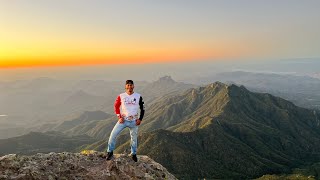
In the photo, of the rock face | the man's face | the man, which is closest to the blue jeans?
the man

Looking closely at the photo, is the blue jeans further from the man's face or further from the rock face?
the man's face

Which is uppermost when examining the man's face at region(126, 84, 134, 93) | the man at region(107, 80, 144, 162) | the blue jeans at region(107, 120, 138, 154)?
the man's face at region(126, 84, 134, 93)

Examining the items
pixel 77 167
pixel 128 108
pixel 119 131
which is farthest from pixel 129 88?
pixel 77 167

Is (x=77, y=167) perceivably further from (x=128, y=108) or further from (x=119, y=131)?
(x=128, y=108)

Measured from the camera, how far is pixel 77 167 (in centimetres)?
2355

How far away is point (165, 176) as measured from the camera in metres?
25.0

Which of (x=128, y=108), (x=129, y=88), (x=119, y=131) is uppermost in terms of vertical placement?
(x=129, y=88)

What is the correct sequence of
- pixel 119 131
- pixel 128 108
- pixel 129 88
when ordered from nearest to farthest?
pixel 129 88
pixel 128 108
pixel 119 131

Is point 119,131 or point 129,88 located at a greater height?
point 129,88

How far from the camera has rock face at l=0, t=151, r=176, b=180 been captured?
2155 centimetres

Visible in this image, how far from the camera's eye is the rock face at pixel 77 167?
2155 centimetres

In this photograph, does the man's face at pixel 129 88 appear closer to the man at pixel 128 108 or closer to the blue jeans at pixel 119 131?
the man at pixel 128 108

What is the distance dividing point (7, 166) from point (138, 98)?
33.9 feet

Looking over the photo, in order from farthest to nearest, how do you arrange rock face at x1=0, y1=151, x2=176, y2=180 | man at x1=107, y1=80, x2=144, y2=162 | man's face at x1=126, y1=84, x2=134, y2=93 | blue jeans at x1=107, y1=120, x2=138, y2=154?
1. blue jeans at x1=107, y1=120, x2=138, y2=154
2. man at x1=107, y1=80, x2=144, y2=162
3. man's face at x1=126, y1=84, x2=134, y2=93
4. rock face at x1=0, y1=151, x2=176, y2=180
